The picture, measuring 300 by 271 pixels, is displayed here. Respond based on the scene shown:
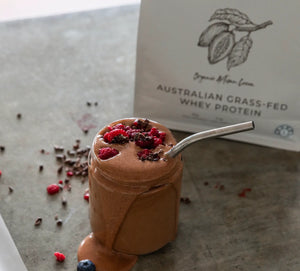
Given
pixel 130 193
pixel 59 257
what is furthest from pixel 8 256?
pixel 130 193

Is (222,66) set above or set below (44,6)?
above

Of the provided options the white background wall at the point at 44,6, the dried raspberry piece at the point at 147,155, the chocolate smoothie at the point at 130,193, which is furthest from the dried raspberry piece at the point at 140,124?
the white background wall at the point at 44,6

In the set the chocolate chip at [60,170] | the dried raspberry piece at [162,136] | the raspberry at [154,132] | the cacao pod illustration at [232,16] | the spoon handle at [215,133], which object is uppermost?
the cacao pod illustration at [232,16]

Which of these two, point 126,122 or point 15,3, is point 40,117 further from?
point 15,3

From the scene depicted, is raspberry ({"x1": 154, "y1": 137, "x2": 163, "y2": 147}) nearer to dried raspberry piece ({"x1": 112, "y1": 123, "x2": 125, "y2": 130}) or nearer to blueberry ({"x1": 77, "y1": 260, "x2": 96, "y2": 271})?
dried raspberry piece ({"x1": 112, "y1": 123, "x2": 125, "y2": 130})

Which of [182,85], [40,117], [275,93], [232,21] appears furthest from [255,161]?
[40,117]

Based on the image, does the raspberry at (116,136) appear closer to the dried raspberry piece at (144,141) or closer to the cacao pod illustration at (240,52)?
the dried raspberry piece at (144,141)

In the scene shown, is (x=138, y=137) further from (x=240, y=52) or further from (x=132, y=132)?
(x=240, y=52)
